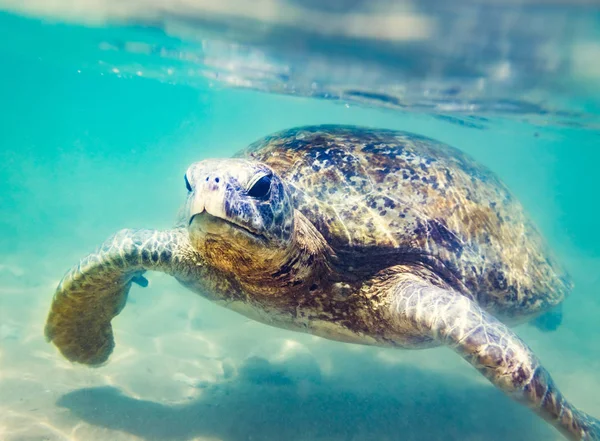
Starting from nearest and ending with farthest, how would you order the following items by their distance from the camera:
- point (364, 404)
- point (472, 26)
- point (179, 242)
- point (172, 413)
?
point (179, 242) → point (172, 413) → point (364, 404) → point (472, 26)

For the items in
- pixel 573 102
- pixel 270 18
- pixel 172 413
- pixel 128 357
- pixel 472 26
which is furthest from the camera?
pixel 573 102

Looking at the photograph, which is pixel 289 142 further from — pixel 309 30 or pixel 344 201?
pixel 309 30

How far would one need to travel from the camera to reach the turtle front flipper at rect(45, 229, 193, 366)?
464 cm

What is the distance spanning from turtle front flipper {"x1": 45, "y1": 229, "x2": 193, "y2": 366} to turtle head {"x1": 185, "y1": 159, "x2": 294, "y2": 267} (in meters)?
0.99

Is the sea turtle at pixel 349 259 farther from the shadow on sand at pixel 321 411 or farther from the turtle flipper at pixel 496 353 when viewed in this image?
the shadow on sand at pixel 321 411

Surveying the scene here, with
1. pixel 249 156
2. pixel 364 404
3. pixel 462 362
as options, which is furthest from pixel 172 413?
pixel 462 362

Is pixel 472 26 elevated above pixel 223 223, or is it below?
above

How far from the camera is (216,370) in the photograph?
6742 mm

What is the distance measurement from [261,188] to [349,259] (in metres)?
1.66

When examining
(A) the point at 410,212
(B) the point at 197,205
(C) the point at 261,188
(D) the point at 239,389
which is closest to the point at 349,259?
(A) the point at 410,212

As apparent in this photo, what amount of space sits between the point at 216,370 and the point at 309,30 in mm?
8656

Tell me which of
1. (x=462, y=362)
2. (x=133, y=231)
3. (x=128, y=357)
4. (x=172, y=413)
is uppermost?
(x=133, y=231)

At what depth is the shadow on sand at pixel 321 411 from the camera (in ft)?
16.2

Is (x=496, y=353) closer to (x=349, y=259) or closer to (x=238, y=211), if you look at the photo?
(x=349, y=259)
